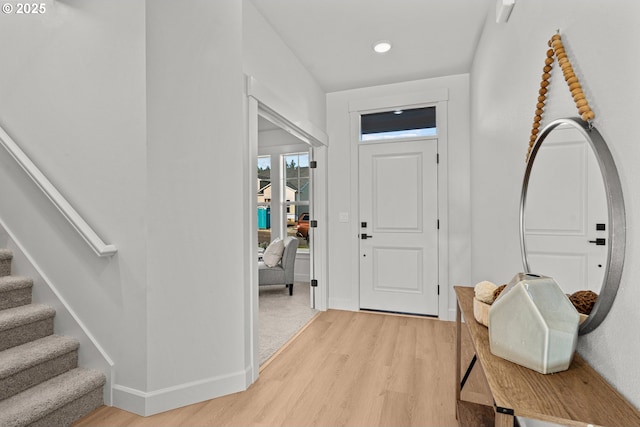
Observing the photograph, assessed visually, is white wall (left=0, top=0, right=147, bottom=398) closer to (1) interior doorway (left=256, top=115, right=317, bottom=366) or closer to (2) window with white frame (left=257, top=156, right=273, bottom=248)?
(1) interior doorway (left=256, top=115, right=317, bottom=366)

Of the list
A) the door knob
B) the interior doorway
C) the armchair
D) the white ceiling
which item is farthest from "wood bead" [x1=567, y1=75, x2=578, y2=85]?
the interior doorway

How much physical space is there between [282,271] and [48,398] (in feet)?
9.69

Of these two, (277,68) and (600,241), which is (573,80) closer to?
(600,241)

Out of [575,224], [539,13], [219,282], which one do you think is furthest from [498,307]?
[219,282]

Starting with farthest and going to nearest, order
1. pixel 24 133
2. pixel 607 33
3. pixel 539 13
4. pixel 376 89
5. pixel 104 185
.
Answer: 1. pixel 376 89
2. pixel 24 133
3. pixel 104 185
4. pixel 539 13
5. pixel 607 33

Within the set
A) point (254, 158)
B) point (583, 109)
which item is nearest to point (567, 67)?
point (583, 109)

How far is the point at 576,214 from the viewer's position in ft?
3.03

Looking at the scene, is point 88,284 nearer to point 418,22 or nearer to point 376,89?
point 418,22

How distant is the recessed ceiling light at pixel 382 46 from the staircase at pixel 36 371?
3107 millimetres

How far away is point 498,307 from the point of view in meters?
0.88

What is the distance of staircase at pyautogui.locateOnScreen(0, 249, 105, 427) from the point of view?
150 centimetres

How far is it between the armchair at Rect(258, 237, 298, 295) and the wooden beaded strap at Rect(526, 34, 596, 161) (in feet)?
11.6

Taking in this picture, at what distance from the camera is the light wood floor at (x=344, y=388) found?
1674 millimetres

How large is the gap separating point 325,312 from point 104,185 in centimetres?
256
